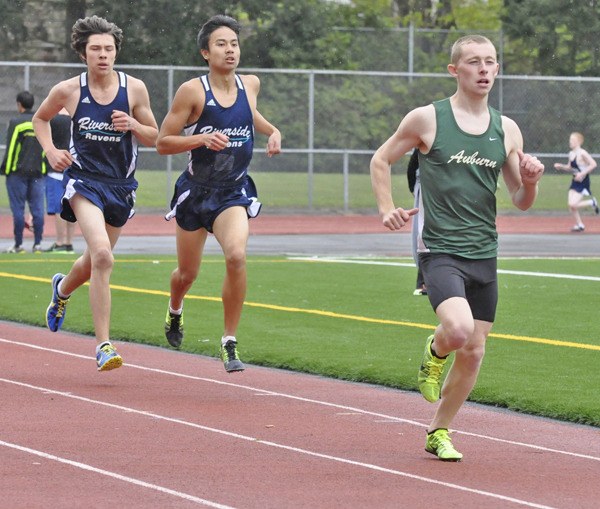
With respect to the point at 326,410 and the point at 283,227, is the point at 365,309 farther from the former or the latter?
the point at 283,227

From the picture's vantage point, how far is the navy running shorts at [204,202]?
9898 mm

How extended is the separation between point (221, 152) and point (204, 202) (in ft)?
1.13

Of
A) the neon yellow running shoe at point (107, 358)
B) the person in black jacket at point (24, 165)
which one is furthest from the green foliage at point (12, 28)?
the neon yellow running shoe at point (107, 358)

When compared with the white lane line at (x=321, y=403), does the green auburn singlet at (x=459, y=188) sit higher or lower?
higher

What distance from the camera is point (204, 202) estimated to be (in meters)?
A: 9.90

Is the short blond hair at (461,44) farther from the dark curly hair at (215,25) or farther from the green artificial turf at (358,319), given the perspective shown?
the dark curly hair at (215,25)

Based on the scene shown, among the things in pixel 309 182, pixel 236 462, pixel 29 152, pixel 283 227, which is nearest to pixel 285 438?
pixel 236 462

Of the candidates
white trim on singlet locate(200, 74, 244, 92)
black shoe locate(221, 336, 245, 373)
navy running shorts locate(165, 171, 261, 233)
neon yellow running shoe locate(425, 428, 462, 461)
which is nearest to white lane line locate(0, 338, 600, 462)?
black shoe locate(221, 336, 245, 373)

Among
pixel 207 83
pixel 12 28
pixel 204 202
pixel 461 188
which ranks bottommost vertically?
pixel 204 202

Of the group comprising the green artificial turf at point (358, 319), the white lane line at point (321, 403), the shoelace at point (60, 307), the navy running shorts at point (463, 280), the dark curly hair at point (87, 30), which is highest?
the dark curly hair at point (87, 30)

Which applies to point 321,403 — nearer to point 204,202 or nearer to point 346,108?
point 204,202

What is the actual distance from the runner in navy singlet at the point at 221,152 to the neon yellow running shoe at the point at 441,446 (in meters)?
2.36

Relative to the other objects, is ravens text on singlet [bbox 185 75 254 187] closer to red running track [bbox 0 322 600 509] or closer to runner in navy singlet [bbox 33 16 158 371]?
runner in navy singlet [bbox 33 16 158 371]

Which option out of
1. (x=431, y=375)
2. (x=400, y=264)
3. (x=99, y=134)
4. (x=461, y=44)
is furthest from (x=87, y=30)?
(x=400, y=264)
